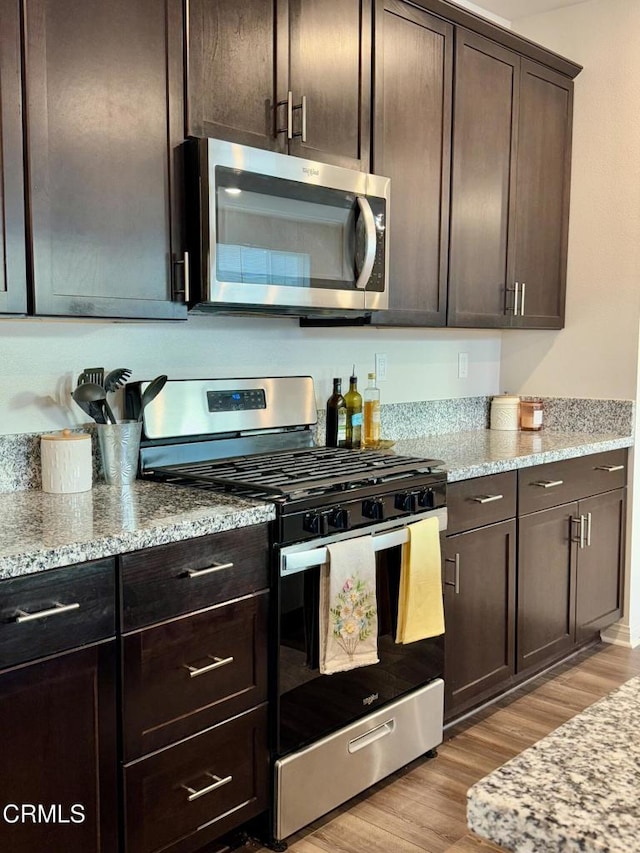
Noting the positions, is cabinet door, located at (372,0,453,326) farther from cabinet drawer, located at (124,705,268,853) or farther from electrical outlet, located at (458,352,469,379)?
cabinet drawer, located at (124,705,268,853)

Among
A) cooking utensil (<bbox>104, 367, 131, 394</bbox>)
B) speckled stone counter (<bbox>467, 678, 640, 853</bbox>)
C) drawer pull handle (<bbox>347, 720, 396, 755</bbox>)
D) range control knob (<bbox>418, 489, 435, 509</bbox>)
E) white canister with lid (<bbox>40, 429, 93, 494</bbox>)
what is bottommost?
drawer pull handle (<bbox>347, 720, 396, 755</bbox>)

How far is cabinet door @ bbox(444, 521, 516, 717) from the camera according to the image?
2.64m

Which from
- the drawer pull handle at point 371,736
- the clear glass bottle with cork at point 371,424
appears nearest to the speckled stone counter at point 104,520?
the drawer pull handle at point 371,736

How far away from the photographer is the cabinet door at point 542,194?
3.40m

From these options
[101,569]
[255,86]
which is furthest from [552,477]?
[101,569]

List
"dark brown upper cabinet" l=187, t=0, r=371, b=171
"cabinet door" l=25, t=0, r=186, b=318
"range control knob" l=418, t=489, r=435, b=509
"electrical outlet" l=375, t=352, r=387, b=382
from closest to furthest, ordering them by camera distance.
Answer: "cabinet door" l=25, t=0, r=186, b=318
"dark brown upper cabinet" l=187, t=0, r=371, b=171
"range control knob" l=418, t=489, r=435, b=509
"electrical outlet" l=375, t=352, r=387, b=382

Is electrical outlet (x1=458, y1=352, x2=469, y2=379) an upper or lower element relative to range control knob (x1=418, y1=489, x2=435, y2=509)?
upper

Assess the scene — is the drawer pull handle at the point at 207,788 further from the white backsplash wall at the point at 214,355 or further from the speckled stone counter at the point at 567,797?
the speckled stone counter at the point at 567,797

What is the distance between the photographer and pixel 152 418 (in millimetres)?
2332

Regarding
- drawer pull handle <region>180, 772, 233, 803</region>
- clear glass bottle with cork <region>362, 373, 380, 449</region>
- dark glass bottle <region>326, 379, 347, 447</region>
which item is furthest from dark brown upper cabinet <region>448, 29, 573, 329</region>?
drawer pull handle <region>180, 772, 233, 803</region>

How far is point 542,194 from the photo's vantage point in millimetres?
3537

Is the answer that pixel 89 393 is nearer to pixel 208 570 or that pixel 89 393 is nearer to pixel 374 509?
pixel 208 570

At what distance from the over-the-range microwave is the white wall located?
1.41 metres

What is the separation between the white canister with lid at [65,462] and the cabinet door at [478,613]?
1.17 meters
